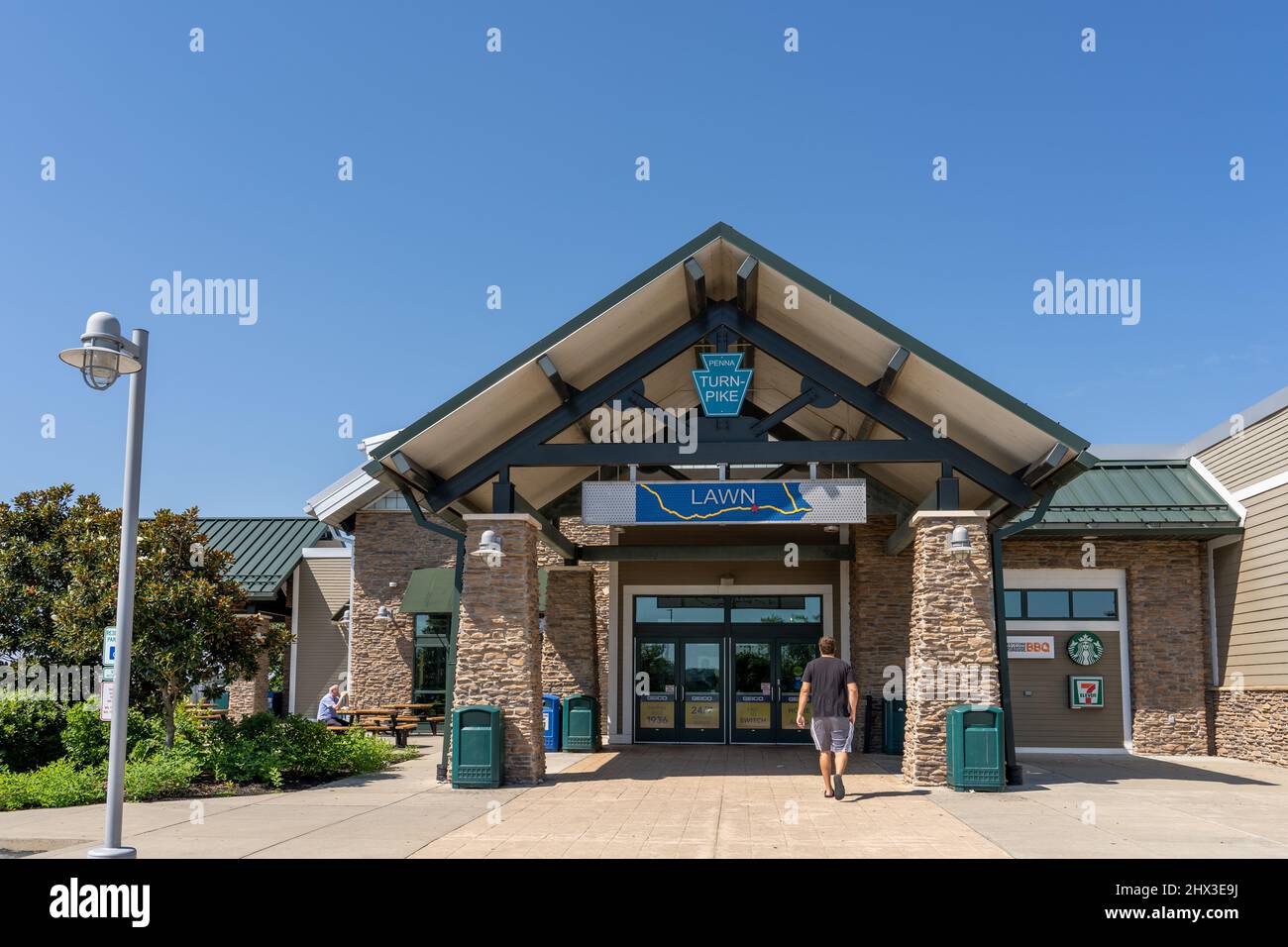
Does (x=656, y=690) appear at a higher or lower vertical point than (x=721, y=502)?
lower

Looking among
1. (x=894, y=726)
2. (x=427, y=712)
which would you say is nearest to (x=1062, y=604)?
(x=894, y=726)

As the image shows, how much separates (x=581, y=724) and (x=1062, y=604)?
8.51 meters

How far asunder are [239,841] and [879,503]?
1197cm

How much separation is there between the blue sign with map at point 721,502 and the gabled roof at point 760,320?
5.72ft

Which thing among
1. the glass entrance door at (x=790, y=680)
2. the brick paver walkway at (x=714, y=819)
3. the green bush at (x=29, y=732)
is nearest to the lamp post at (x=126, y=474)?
the brick paver walkway at (x=714, y=819)

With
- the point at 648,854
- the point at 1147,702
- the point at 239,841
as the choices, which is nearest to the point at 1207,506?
the point at 1147,702

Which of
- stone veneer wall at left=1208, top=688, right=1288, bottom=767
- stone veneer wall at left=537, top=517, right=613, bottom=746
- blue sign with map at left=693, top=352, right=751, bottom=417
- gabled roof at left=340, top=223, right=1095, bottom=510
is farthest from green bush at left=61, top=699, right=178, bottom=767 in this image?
stone veneer wall at left=1208, top=688, right=1288, bottom=767

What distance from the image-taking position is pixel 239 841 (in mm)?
9188

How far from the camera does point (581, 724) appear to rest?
Answer: 60.7ft

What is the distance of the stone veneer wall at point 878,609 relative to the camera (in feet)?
60.2

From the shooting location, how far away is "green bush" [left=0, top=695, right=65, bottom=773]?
14.4m

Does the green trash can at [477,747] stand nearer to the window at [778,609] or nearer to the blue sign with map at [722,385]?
the blue sign with map at [722,385]

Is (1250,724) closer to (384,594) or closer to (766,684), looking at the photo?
(766,684)
